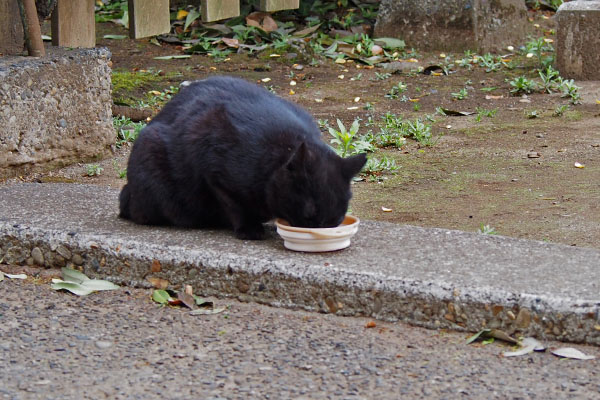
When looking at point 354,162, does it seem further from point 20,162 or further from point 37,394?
point 20,162

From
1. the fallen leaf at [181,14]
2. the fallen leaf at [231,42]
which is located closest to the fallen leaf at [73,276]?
the fallen leaf at [231,42]

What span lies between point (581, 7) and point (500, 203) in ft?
12.7

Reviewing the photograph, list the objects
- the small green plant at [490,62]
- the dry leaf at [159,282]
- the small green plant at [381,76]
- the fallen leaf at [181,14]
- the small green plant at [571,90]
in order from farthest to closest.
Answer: the fallen leaf at [181,14] → the small green plant at [490,62] → the small green plant at [381,76] → the small green plant at [571,90] → the dry leaf at [159,282]

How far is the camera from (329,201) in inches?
125

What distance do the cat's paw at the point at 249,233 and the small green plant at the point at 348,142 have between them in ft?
4.83

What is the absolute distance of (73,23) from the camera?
5738 millimetres

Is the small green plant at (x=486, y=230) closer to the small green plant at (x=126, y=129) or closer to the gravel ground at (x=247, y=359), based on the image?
the gravel ground at (x=247, y=359)

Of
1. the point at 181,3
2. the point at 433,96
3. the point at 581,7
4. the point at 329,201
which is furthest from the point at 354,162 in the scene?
the point at 181,3

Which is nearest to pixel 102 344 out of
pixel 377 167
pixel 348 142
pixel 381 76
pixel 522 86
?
pixel 348 142

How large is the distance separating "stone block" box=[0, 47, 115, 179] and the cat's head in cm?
211

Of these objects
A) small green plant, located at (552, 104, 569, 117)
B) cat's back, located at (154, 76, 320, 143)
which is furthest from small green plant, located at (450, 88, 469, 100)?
cat's back, located at (154, 76, 320, 143)

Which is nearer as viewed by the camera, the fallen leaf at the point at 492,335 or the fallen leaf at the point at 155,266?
the fallen leaf at the point at 492,335

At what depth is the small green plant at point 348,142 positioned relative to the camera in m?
4.89

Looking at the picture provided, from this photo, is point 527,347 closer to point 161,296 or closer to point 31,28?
point 161,296
